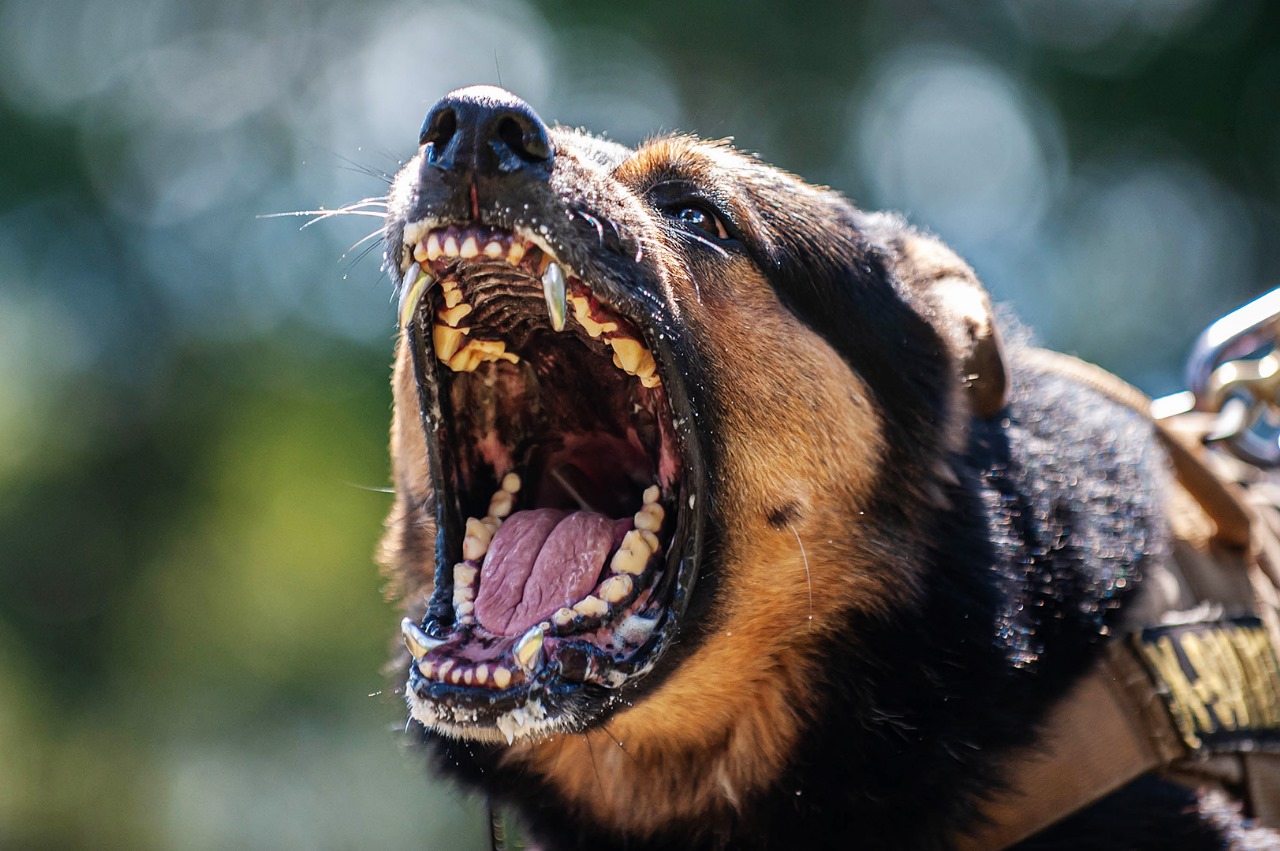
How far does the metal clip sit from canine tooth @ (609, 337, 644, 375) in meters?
2.15

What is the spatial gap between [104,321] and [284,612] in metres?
4.69

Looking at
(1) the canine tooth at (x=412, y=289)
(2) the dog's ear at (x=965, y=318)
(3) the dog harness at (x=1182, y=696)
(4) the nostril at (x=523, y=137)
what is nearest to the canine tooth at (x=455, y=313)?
(1) the canine tooth at (x=412, y=289)

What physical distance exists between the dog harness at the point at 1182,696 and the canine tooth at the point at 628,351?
51.5 inches

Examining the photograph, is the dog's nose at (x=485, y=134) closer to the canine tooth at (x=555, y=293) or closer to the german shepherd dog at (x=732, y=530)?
the german shepherd dog at (x=732, y=530)

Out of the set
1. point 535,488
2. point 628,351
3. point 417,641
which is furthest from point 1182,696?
point 417,641

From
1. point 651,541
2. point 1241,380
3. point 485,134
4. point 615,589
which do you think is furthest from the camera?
point 1241,380

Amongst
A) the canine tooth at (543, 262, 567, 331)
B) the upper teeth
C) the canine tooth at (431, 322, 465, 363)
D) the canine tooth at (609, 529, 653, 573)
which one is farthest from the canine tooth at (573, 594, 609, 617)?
the canine tooth at (431, 322, 465, 363)

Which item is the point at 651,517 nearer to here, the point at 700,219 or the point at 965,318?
the point at 700,219

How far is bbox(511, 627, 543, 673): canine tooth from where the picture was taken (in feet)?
8.63

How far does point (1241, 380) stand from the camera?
13.2 feet

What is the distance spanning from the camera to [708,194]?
3.04m

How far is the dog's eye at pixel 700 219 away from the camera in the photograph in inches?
119

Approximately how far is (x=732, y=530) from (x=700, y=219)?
76 centimetres

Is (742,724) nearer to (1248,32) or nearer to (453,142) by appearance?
(453,142)
